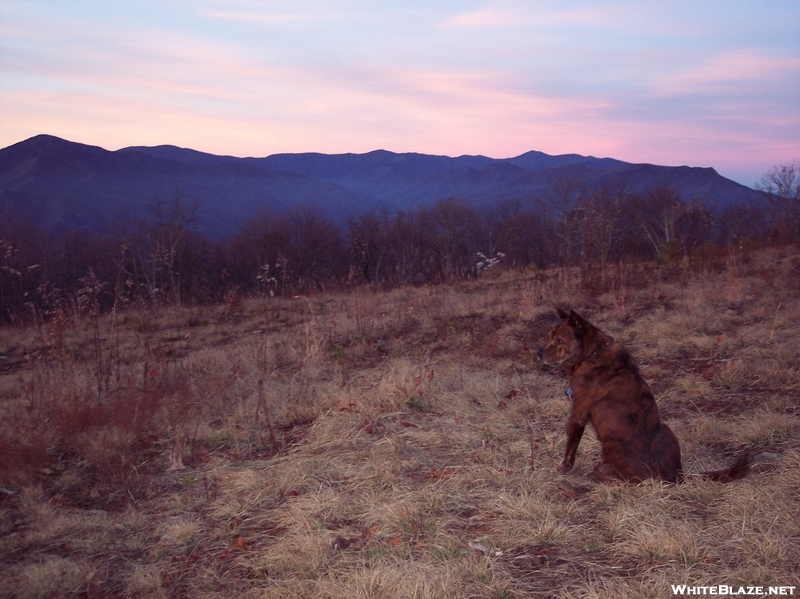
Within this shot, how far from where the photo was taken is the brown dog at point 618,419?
3.80m

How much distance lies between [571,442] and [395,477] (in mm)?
1312

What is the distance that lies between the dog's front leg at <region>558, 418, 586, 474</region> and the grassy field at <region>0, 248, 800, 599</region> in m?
0.11

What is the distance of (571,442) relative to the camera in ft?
13.7

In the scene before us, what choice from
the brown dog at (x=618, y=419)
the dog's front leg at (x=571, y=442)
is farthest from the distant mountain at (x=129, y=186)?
the dog's front leg at (x=571, y=442)

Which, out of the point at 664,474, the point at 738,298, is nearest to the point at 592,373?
the point at 664,474

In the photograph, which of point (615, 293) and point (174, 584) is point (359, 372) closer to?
point (174, 584)

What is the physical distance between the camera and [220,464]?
492 centimetres

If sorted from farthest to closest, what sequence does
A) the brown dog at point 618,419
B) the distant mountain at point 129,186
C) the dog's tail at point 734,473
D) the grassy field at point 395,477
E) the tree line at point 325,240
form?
the distant mountain at point 129,186 < the tree line at point 325,240 < the brown dog at point 618,419 < the dog's tail at point 734,473 < the grassy field at point 395,477

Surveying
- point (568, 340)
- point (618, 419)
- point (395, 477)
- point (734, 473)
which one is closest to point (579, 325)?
point (568, 340)

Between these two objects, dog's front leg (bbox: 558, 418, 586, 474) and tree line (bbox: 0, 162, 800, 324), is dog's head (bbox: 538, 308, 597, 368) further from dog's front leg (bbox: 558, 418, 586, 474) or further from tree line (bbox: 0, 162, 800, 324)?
tree line (bbox: 0, 162, 800, 324)

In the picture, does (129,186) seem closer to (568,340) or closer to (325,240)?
(325,240)

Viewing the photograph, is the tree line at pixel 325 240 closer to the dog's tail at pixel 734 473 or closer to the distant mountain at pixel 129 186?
the distant mountain at pixel 129 186

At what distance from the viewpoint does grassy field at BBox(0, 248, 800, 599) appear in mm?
3046

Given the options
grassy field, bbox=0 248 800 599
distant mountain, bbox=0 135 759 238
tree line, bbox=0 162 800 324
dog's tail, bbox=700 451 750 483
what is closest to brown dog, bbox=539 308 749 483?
dog's tail, bbox=700 451 750 483
